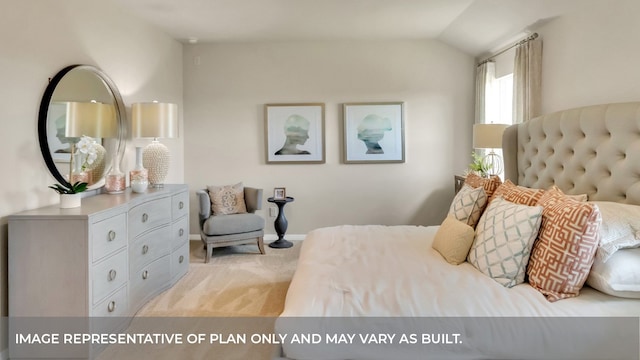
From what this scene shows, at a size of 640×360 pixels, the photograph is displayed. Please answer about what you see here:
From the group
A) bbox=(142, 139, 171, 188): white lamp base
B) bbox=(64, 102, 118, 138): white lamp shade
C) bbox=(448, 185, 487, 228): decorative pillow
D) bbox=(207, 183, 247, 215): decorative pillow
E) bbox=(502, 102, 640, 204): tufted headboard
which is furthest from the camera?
bbox=(207, 183, 247, 215): decorative pillow

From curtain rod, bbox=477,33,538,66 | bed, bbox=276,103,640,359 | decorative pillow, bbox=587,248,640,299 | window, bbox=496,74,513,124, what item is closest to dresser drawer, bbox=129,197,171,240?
bed, bbox=276,103,640,359

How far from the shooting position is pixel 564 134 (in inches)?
102

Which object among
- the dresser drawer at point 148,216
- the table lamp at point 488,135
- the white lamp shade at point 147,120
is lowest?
the dresser drawer at point 148,216

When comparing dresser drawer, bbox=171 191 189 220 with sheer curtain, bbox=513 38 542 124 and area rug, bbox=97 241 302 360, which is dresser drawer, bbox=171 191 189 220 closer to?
area rug, bbox=97 241 302 360

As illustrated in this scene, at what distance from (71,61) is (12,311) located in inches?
69.1

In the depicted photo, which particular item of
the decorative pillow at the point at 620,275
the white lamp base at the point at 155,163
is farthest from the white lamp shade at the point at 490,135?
the white lamp base at the point at 155,163

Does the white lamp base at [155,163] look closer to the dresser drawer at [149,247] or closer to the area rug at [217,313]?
the dresser drawer at [149,247]

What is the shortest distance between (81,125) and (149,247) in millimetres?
1062

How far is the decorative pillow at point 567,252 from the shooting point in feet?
5.51

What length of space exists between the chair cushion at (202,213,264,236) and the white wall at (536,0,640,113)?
304cm

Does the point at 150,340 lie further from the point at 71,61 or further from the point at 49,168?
the point at 71,61

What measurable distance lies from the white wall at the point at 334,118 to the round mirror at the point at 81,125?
1559mm

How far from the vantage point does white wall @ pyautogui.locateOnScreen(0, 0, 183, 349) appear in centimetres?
214

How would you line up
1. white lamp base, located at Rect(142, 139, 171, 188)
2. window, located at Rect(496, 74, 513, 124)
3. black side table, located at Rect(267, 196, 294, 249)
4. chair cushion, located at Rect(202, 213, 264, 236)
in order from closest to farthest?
white lamp base, located at Rect(142, 139, 171, 188)
chair cushion, located at Rect(202, 213, 264, 236)
window, located at Rect(496, 74, 513, 124)
black side table, located at Rect(267, 196, 294, 249)
